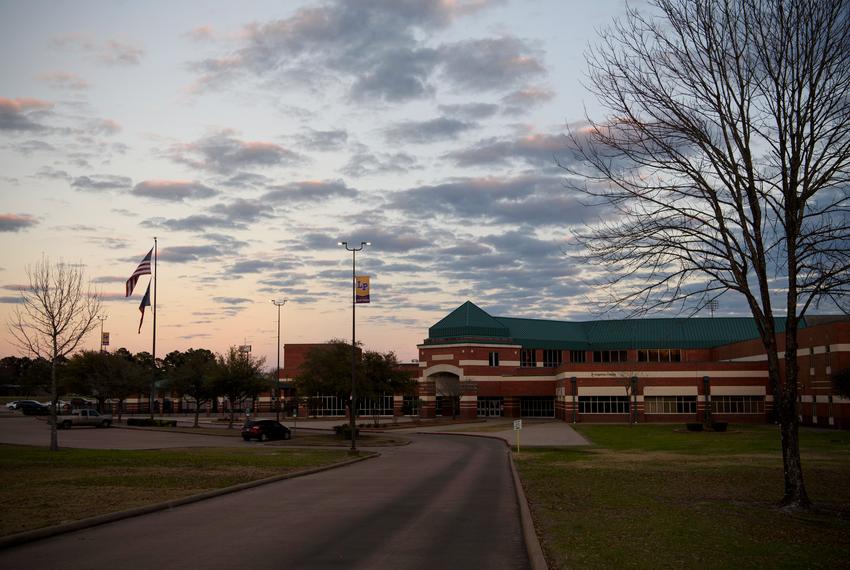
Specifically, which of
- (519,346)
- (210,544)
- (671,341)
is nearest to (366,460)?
(210,544)

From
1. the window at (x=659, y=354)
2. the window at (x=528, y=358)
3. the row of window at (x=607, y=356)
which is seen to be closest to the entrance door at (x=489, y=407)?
the row of window at (x=607, y=356)

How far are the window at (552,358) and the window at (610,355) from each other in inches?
254

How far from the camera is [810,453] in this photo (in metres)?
35.9

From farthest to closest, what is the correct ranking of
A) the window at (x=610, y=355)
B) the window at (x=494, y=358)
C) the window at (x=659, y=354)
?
the window at (x=610, y=355), the window at (x=659, y=354), the window at (x=494, y=358)

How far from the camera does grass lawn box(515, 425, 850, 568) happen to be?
12211 millimetres

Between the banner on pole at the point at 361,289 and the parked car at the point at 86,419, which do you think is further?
the parked car at the point at 86,419

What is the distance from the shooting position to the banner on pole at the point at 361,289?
158ft

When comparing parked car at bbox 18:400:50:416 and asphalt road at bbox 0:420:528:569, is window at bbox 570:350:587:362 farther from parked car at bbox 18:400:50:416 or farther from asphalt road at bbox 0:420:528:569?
asphalt road at bbox 0:420:528:569

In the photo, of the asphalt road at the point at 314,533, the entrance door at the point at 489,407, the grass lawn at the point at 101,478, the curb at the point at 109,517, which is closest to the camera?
the asphalt road at the point at 314,533

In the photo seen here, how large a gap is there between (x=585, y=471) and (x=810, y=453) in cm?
1449

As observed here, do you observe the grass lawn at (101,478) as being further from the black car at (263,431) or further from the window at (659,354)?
the window at (659,354)

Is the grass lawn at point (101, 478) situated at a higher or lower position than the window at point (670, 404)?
higher

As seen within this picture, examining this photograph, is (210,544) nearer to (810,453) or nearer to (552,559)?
(552,559)

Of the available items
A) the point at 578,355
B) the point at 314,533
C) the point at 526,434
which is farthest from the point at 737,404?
the point at 314,533
